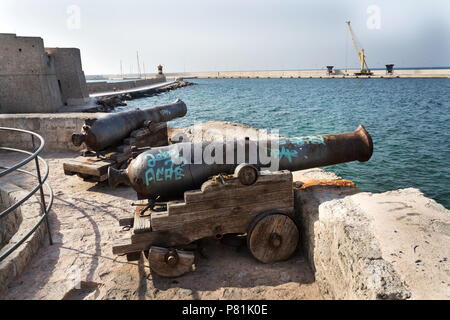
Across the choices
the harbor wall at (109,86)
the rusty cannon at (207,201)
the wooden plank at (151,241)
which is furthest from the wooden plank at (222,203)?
the harbor wall at (109,86)

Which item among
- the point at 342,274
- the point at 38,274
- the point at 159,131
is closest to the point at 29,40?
the point at 159,131

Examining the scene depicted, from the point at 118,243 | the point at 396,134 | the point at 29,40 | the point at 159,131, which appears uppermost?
the point at 29,40

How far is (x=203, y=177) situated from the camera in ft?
11.2

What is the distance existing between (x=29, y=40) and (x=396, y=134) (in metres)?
17.6

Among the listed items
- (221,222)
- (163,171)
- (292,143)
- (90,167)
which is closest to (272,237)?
(221,222)

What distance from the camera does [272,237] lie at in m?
3.33

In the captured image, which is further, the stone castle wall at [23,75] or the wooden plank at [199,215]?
the stone castle wall at [23,75]

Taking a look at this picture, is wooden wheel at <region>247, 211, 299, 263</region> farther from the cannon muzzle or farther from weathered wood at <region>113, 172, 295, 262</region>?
the cannon muzzle

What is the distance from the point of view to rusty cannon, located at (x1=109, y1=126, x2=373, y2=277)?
10.4 feet

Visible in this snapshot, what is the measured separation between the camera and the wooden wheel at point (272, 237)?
3.28 metres

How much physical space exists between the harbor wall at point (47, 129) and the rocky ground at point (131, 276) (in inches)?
166

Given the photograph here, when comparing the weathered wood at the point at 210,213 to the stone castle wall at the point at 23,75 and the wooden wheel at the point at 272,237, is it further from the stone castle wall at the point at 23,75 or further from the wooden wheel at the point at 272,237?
the stone castle wall at the point at 23,75

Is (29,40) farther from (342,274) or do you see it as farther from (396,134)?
(396,134)

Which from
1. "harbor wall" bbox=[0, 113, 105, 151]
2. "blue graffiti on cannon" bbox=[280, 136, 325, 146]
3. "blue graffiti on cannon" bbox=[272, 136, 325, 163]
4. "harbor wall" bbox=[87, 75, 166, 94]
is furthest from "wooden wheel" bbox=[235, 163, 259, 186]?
"harbor wall" bbox=[87, 75, 166, 94]
